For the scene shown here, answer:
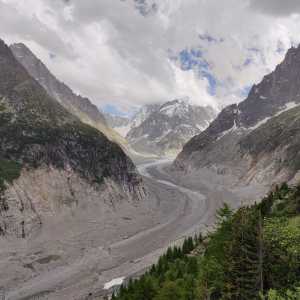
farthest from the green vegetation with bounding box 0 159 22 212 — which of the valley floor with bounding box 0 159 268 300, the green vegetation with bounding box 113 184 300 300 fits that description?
the green vegetation with bounding box 113 184 300 300

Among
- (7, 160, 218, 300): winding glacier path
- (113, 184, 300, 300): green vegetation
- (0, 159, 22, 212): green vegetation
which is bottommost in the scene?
(7, 160, 218, 300): winding glacier path

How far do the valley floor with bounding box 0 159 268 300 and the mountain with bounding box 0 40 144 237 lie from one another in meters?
8.29

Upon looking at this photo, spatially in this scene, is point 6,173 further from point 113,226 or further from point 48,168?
point 113,226

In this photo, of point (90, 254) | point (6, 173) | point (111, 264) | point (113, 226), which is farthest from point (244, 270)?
point (6, 173)

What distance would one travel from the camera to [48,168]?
136 metres

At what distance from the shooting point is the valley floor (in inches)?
3078

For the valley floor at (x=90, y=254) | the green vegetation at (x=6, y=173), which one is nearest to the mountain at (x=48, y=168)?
the green vegetation at (x=6, y=173)

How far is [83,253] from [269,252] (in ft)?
222

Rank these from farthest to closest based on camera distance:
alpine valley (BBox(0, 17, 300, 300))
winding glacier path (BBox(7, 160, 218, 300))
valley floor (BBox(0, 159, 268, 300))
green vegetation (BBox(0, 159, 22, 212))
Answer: green vegetation (BBox(0, 159, 22, 212)), valley floor (BBox(0, 159, 268, 300)), winding glacier path (BBox(7, 160, 218, 300)), alpine valley (BBox(0, 17, 300, 300))

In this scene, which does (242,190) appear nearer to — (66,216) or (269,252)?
(66,216)

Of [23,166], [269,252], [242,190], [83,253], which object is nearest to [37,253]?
[83,253]

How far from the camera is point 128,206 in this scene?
150 m

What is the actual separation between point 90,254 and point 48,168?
48543 mm

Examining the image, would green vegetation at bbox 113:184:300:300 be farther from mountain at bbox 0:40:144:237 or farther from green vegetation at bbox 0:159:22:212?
green vegetation at bbox 0:159:22:212
